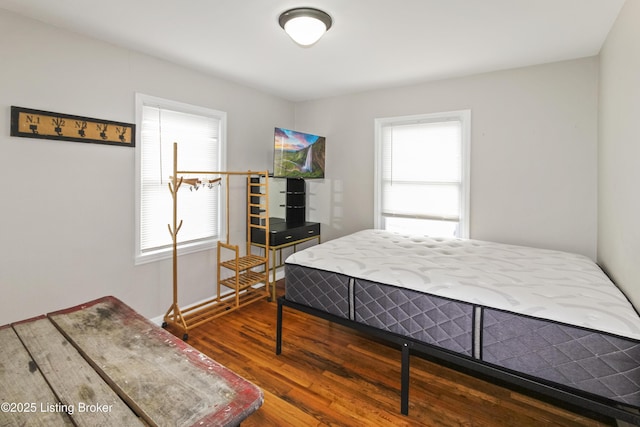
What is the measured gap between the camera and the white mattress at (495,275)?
1.50 meters

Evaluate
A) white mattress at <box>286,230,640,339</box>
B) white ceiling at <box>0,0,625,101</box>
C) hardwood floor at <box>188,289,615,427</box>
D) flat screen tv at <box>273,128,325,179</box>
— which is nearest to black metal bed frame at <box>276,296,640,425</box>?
hardwood floor at <box>188,289,615,427</box>

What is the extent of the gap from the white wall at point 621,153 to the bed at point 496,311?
0.17m

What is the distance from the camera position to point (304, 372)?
88.0 inches

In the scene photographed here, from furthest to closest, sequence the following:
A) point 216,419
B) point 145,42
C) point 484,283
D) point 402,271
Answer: point 145,42 → point 402,271 → point 484,283 → point 216,419

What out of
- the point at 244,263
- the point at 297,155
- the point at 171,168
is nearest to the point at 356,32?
the point at 297,155

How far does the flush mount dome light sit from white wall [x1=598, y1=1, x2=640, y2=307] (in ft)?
5.84

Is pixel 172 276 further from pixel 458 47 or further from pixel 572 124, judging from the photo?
pixel 572 124

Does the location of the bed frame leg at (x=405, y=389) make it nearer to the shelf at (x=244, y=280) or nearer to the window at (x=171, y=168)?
the shelf at (x=244, y=280)

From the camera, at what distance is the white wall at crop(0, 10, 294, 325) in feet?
6.89

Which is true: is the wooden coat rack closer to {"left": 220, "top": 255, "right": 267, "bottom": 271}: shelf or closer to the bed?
{"left": 220, "top": 255, "right": 267, "bottom": 271}: shelf

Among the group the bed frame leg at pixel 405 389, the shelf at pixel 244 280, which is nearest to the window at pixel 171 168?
the shelf at pixel 244 280

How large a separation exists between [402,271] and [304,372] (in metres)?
1.03

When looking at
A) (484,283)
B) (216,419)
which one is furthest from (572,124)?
(216,419)

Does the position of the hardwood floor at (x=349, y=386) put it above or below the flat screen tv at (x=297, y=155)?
below
